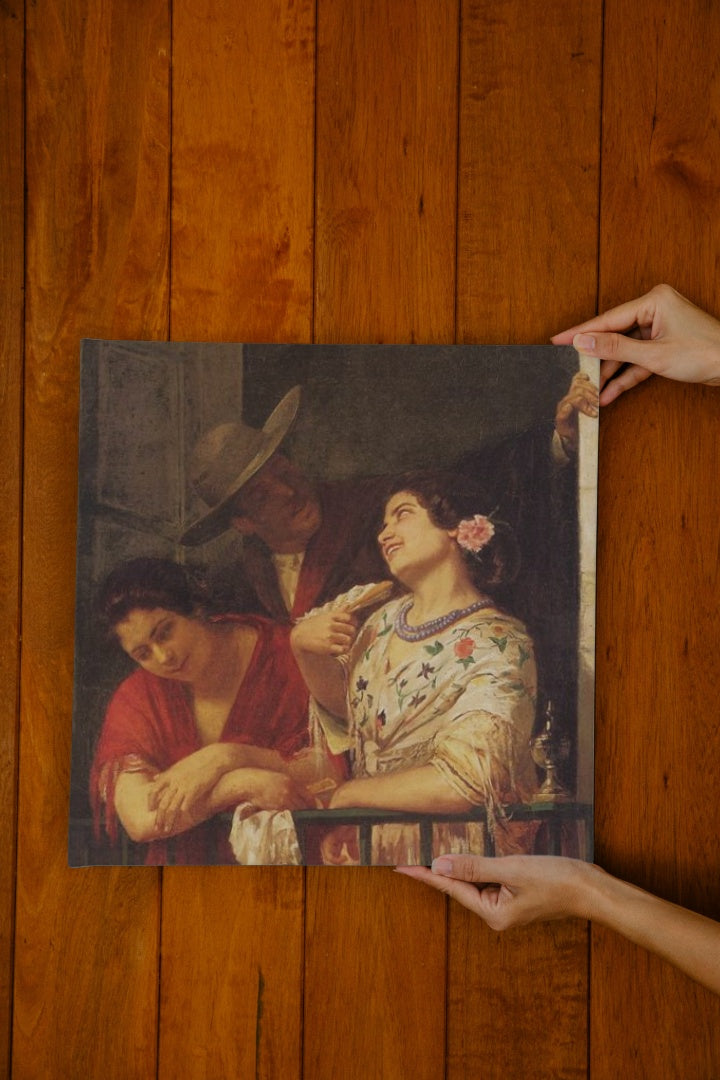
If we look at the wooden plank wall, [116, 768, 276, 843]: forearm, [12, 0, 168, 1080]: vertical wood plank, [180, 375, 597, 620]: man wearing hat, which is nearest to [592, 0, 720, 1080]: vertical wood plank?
the wooden plank wall

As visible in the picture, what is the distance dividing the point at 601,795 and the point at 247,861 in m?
0.39

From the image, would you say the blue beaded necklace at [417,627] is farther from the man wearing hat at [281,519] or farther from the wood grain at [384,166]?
the wood grain at [384,166]

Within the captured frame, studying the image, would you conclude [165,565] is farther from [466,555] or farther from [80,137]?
[80,137]

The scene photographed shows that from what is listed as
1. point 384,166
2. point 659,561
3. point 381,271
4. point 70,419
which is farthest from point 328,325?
point 659,561

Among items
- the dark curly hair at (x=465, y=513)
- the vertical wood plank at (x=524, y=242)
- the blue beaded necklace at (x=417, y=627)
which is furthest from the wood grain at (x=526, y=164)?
the blue beaded necklace at (x=417, y=627)

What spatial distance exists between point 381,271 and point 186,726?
21.2 inches

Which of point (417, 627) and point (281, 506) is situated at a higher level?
point (281, 506)

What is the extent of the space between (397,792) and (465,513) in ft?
1.00

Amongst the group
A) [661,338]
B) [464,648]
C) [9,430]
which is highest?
[661,338]

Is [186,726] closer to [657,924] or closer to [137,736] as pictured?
[137,736]

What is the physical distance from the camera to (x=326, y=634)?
0.91 m

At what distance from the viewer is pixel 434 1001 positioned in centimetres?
93

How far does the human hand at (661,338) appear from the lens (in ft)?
3.00

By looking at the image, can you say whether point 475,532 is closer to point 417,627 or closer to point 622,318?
point 417,627
